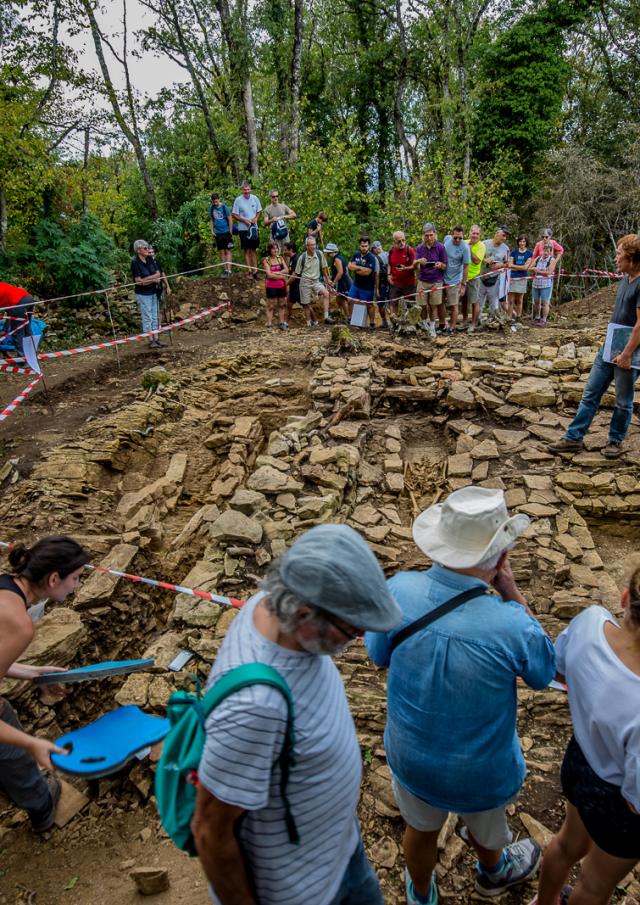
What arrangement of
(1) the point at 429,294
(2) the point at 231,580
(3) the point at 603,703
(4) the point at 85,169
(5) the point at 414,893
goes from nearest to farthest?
(3) the point at 603,703 → (5) the point at 414,893 → (2) the point at 231,580 → (1) the point at 429,294 → (4) the point at 85,169

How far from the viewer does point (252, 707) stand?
4.39 feet

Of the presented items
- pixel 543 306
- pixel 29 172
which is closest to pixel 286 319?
pixel 543 306

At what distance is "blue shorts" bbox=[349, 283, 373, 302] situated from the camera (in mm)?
10742

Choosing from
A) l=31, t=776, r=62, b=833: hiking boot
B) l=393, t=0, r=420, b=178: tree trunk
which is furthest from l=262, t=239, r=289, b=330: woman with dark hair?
l=393, t=0, r=420, b=178: tree trunk

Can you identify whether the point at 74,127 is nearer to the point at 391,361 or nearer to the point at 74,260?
the point at 74,260

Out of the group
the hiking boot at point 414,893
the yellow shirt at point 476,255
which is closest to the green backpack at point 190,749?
the hiking boot at point 414,893

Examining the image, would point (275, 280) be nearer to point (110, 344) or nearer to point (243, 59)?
point (110, 344)

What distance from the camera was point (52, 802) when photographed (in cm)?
291

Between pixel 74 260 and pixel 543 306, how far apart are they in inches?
410

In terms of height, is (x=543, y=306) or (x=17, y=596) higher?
(x=543, y=306)

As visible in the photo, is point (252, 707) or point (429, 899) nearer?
point (252, 707)

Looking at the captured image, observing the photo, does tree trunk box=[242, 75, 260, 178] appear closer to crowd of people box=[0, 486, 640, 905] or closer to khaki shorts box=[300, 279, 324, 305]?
khaki shorts box=[300, 279, 324, 305]

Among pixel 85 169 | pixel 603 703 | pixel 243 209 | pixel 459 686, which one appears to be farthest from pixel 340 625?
pixel 85 169

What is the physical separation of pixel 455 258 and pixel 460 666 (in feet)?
30.6
